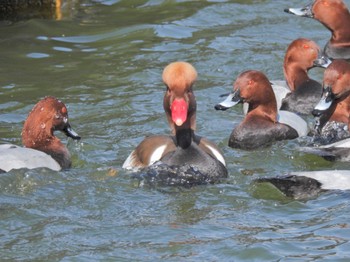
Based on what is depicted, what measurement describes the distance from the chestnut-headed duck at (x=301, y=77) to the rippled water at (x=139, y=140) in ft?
1.90

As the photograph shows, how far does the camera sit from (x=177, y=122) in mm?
7617

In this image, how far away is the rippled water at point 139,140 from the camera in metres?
6.85

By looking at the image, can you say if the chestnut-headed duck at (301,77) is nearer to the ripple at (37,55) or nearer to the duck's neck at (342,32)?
the duck's neck at (342,32)

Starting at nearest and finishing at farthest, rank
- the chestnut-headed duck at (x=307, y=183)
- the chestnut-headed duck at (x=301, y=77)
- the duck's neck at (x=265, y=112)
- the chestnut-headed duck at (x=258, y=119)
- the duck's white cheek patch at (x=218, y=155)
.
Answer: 1. the chestnut-headed duck at (x=307, y=183)
2. the duck's white cheek patch at (x=218, y=155)
3. the chestnut-headed duck at (x=258, y=119)
4. the duck's neck at (x=265, y=112)
5. the chestnut-headed duck at (x=301, y=77)

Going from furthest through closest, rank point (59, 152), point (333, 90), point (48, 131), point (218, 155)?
point (333, 90) < point (48, 131) < point (59, 152) < point (218, 155)

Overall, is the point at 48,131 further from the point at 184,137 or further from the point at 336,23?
the point at 336,23

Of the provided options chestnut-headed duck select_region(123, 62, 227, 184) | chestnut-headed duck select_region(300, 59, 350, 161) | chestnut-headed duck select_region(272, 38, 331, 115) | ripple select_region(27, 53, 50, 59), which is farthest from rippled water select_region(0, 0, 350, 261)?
chestnut-headed duck select_region(272, 38, 331, 115)

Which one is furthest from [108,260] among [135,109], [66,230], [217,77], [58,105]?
[217,77]

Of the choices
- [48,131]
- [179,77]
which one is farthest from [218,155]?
[48,131]

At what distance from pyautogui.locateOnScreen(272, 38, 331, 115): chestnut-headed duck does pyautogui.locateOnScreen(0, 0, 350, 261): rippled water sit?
1.90ft

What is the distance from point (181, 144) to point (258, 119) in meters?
1.60

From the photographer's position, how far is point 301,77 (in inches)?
414

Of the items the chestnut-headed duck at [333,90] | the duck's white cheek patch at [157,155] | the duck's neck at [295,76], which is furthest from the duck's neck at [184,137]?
the duck's neck at [295,76]

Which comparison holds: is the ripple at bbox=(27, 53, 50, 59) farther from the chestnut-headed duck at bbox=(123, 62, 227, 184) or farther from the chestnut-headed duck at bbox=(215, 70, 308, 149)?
the chestnut-headed duck at bbox=(123, 62, 227, 184)
